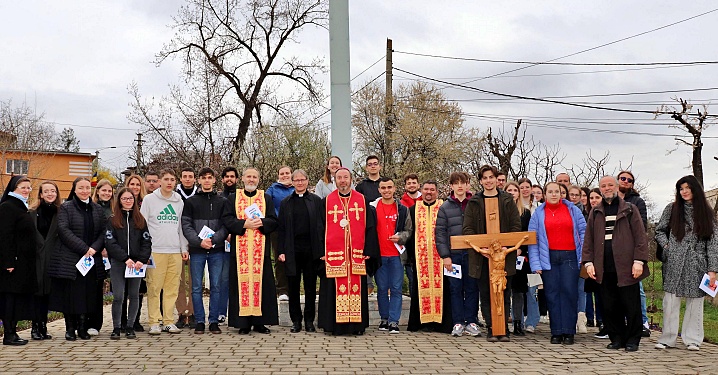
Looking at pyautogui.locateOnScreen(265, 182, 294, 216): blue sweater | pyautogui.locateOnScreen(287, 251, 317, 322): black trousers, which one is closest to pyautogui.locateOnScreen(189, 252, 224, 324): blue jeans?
pyautogui.locateOnScreen(287, 251, 317, 322): black trousers

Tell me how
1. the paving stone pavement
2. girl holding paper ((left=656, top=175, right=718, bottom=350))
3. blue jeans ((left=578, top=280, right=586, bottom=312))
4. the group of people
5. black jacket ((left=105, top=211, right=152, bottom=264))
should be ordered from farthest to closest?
blue jeans ((left=578, top=280, right=586, bottom=312)) < black jacket ((left=105, top=211, right=152, bottom=264)) < the group of people < girl holding paper ((left=656, top=175, right=718, bottom=350)) < the paving stone pavement

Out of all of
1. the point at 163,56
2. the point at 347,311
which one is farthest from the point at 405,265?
the point at 163,56

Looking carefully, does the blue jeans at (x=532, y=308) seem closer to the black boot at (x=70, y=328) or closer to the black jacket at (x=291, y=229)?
the black jacket at (x=291, y=229)

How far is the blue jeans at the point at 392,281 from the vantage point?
934 cm

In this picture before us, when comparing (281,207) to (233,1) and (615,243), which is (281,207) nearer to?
(615,243)

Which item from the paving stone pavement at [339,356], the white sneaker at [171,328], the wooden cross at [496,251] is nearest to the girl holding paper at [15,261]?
the paving stone pavement at [339,356]

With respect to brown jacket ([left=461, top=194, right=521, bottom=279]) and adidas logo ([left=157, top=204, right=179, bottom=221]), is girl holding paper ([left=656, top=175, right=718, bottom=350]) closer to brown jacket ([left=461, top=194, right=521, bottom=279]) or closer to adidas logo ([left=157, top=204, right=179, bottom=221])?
brown jacket ([left=461, top=194, right=521, bottom=279])

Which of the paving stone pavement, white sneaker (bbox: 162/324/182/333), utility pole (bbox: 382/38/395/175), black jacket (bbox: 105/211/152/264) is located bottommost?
the paving stone pavement

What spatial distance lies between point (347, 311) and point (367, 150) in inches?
852

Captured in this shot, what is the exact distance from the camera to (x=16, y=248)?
8.45 meters

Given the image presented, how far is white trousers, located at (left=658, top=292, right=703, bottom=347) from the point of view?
8.13m

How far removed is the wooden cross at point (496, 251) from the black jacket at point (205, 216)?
2870 mm

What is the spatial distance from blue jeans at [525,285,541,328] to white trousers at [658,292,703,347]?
5.61ft

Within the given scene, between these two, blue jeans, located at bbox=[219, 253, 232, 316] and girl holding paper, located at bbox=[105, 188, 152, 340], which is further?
blue jeans, located at bbox=[219, 253, 232, 316]
